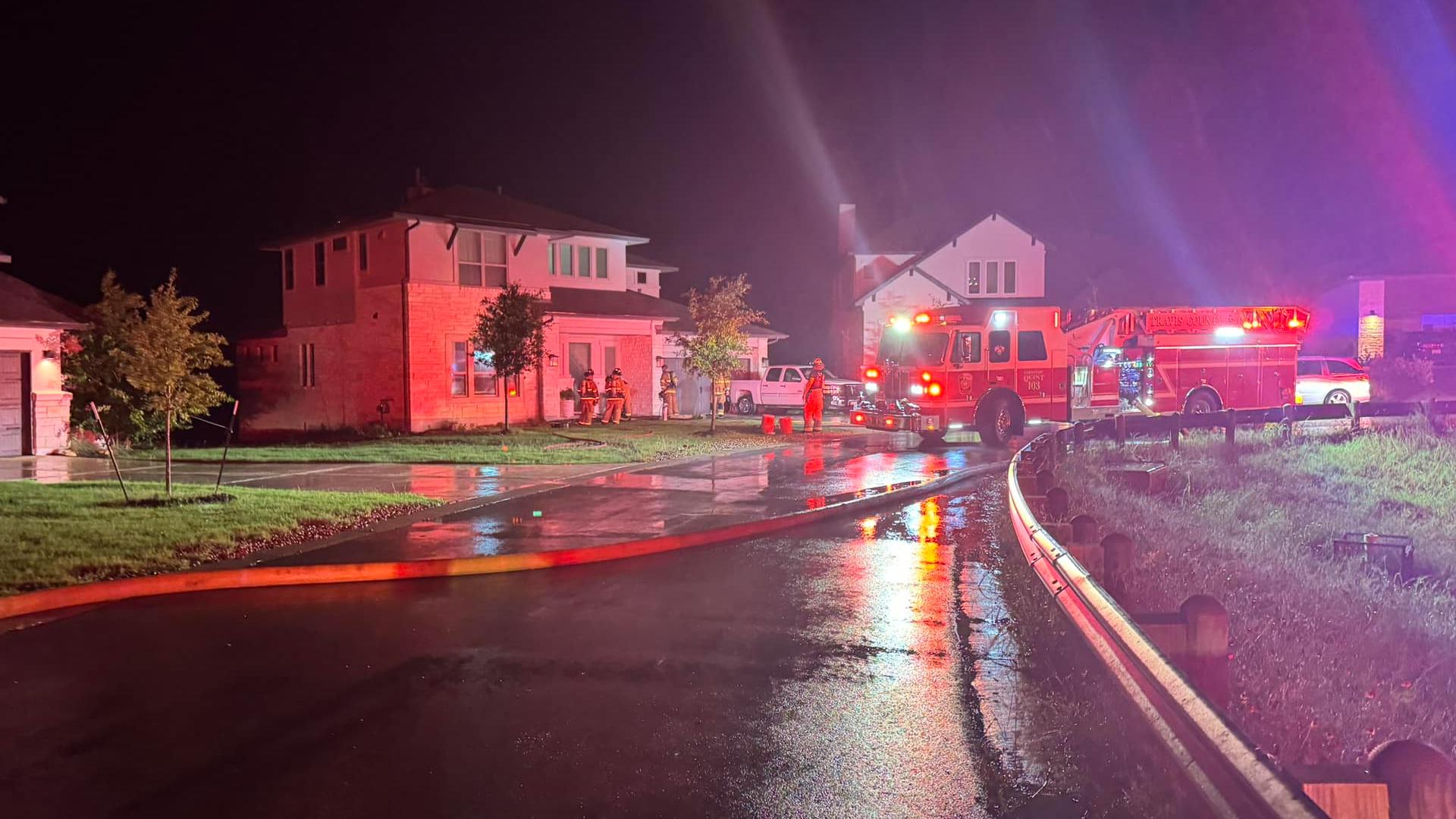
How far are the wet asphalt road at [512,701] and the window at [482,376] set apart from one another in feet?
60.2

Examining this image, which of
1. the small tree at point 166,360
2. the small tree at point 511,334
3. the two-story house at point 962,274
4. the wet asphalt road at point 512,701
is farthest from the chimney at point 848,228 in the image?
the wet asphalt road at point 512,701

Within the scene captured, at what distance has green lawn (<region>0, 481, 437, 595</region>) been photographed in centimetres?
862

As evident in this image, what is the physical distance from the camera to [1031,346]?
2036 cm

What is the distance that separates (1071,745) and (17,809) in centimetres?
447

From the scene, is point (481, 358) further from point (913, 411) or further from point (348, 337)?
point (913, 411)

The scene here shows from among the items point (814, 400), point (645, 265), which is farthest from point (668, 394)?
point (645, 265)

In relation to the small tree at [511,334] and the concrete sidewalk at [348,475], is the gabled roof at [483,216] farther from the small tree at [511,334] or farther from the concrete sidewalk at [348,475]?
the concrete sidewalk at [348,475]

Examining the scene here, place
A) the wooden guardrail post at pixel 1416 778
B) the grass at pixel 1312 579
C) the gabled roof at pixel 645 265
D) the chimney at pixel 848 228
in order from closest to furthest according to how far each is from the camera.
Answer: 1. the wooden guardrail post at pixel 1416 778
2. the grass at pixel 1312 579
3. the gabled roof at pixel 645 265
4. the chimney at pixel 848 228

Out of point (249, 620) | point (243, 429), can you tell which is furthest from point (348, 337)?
point (249, 620)

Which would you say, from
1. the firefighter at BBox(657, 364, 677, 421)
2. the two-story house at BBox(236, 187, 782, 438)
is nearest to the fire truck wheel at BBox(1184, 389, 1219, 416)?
the firefighter at BBox(657, 364, 677, 421)

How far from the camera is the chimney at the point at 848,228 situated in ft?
171

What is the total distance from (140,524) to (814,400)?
15.9 meters

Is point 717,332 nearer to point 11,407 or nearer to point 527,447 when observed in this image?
point 527,447

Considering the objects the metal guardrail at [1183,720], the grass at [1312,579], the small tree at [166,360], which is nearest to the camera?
the metal guardrail at [1183,720]
